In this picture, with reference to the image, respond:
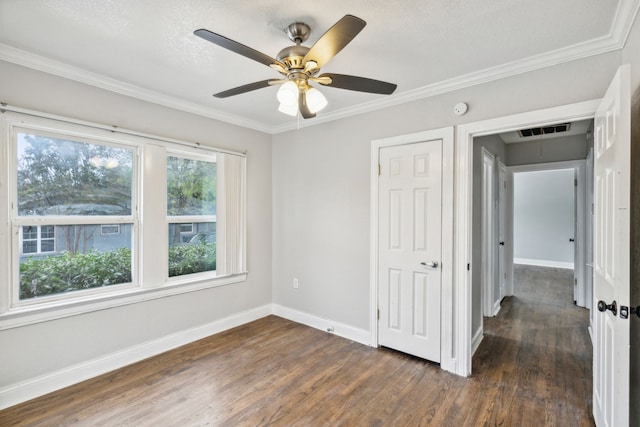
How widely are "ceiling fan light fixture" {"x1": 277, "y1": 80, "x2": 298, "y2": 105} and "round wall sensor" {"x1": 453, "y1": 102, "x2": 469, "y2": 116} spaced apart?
1555 millimetres

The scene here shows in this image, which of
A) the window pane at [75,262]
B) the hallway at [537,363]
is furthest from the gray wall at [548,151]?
the window pane at [75,262]

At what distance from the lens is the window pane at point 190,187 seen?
127 inches

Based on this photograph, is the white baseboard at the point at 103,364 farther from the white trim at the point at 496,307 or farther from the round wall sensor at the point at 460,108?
the white trim at the point at 496,307

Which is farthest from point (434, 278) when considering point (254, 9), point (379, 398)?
point (254, 9)

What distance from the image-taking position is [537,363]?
281 centimetres

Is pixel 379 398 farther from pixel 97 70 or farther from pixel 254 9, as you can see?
pixel 97 70

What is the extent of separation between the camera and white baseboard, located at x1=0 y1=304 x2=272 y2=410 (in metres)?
2.23

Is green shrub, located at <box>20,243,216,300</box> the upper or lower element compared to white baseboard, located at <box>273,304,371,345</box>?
upper

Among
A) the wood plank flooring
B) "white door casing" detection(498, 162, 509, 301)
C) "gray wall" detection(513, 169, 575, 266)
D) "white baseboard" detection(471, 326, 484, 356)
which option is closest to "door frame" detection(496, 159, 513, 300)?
"white door casing" detection(498, 162, 509, 301)

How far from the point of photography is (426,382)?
8.27 ft

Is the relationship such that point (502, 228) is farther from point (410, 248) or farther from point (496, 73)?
point (496, 73)

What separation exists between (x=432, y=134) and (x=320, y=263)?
1.89 meters

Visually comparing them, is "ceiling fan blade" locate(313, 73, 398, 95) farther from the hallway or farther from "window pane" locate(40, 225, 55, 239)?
"window pane" locate(40, 225, 55, 239)

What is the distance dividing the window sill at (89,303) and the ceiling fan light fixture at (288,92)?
90.7 inches
